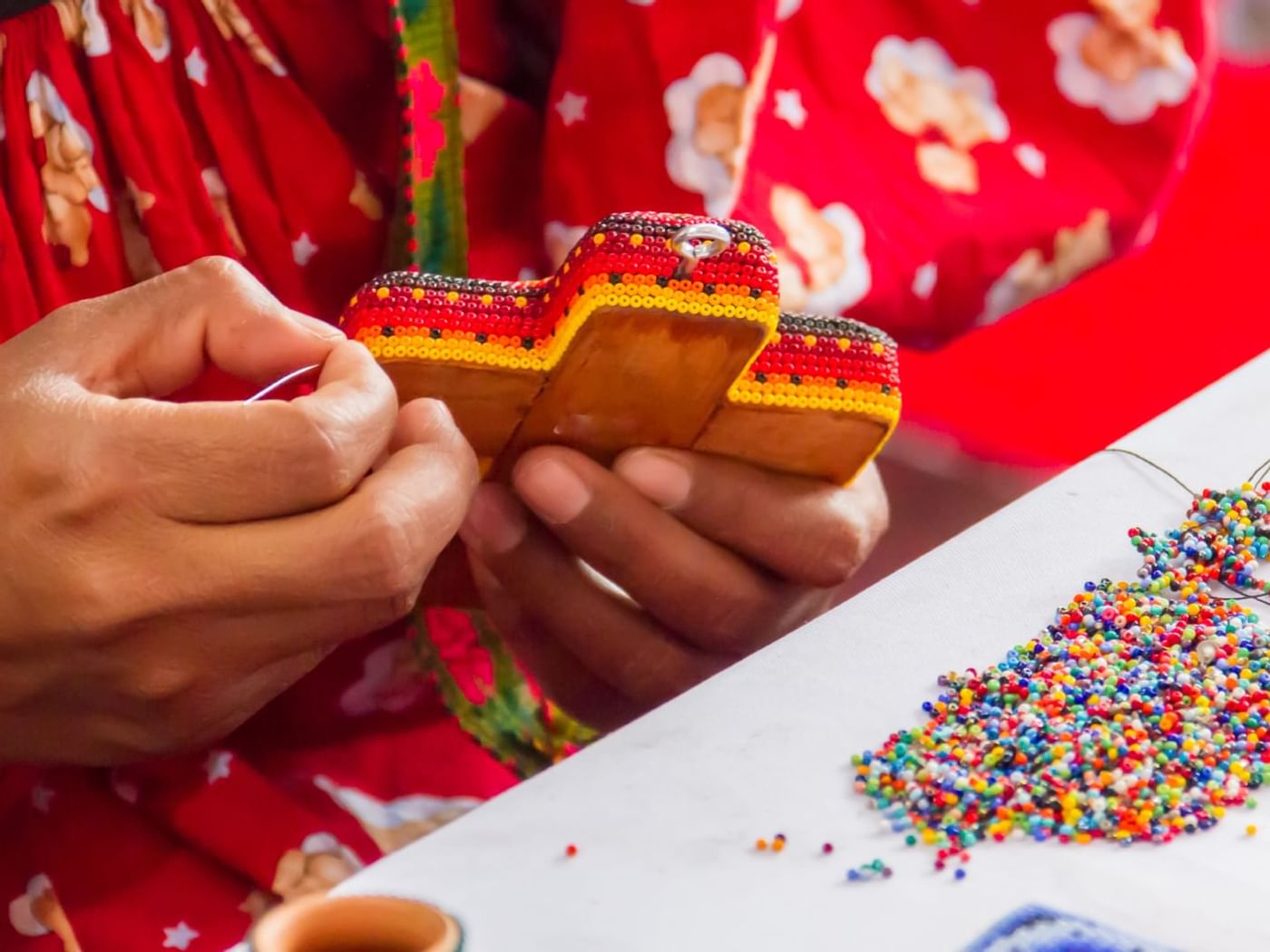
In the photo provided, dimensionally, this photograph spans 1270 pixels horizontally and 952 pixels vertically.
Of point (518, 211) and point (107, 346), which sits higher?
point (518, 211)

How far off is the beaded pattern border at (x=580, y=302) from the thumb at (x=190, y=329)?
3cm

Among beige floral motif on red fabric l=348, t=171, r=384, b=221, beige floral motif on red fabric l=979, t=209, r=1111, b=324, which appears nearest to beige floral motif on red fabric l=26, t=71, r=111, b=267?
beige floral motif on red fabric l=348, t=171, r=384, b=221

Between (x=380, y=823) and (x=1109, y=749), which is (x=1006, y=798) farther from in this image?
(x=380, y=823)

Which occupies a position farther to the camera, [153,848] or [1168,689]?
[153,848]

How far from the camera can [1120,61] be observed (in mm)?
1032

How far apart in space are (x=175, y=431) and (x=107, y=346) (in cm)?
7

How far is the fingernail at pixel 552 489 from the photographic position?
656mm

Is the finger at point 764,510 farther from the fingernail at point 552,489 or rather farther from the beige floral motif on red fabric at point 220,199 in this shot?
the beige floral motif on red fabric at point 220,199

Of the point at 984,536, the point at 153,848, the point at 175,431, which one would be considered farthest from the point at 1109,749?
the point at 153,848

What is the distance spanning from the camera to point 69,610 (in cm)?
53

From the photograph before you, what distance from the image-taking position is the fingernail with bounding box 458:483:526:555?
0.69m

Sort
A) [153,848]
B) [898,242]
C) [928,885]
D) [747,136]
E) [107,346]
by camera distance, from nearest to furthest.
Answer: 1. [928,885]
2. [107,346]
3. [153,848]
4. [747,136]
5. [898,242]

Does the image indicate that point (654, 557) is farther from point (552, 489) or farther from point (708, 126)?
point (708, 126)

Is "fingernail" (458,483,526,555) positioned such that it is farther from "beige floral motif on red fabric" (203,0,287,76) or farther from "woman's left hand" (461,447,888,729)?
"beige floral motif on red fabric" (203,0,287,76)
